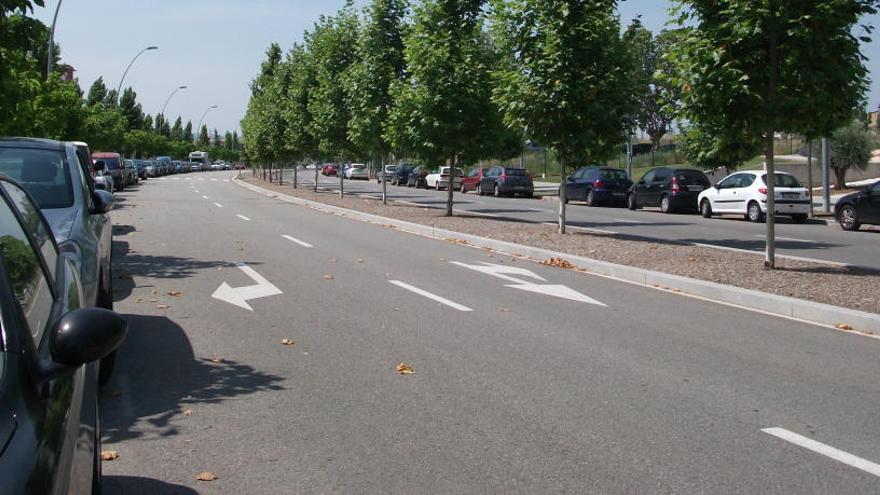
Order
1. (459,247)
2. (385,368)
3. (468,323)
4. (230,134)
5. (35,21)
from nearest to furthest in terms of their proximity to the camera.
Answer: (385,368) < (468,323) < (35,21) < (459,247) < (230,134)

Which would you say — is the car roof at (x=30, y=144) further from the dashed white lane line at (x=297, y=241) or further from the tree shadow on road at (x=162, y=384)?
the dashed white lane line at (x=297, y=241)

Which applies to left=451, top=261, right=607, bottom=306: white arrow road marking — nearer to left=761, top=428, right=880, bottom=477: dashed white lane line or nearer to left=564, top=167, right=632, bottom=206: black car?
left=761, top=428, right=880, bottom=477: dashed white lane line

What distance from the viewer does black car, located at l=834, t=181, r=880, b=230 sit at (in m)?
21.5

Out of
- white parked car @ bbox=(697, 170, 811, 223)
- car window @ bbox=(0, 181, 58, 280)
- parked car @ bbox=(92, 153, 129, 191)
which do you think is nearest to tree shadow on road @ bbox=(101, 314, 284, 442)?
car window @ bbox=(0, 181, 58, 280)

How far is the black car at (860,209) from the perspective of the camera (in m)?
21.5

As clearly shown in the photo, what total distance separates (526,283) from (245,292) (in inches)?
151

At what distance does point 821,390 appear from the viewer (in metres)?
6.21

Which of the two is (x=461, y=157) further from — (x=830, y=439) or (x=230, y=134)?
(x=230, y=134)

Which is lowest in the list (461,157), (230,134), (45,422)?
(45,422)

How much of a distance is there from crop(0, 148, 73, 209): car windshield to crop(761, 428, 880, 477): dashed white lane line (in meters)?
5.74

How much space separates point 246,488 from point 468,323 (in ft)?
15.0

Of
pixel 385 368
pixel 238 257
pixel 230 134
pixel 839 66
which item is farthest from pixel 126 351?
pixel 230 134

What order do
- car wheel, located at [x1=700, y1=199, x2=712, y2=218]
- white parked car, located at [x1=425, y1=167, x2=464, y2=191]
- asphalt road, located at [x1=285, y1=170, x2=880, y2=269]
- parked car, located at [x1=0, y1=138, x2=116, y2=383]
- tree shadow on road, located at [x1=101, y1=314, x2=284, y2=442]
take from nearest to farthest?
tree shadow on road, located at [x1=101, y1=314, x2=284, y2=442] < parked car, located at [x1=0, y1=138, x2=116, y2=383] < asphalt road, located at [x1=285, y1=170, x2=880, y2=269] < car wheel, located at [x1=700, y1=199, x2=712, y2=218] < white parked car, located at [x1=425, y1=167, x2=464, y2=191]

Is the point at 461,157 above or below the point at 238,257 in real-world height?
above
